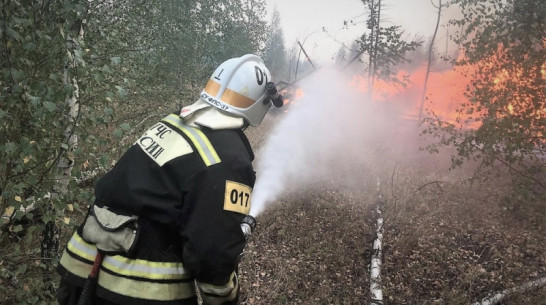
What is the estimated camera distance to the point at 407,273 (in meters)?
6.32

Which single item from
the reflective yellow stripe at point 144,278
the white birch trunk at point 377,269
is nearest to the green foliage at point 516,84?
the white birch trunk at point 377,269

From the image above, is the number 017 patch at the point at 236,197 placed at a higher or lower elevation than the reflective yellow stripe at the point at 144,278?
higher

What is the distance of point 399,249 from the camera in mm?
7031

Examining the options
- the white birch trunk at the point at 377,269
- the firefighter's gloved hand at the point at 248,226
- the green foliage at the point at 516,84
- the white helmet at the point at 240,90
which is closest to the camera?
the white helmet at the point at 240,90

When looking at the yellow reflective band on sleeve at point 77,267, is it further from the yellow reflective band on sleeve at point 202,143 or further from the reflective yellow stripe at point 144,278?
the yellow reflective band on sleeve at point 202,143

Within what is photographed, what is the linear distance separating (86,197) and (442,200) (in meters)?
9.73

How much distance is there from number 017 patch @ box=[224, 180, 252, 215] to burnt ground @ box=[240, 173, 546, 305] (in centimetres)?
403

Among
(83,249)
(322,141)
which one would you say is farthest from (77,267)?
(322,141)

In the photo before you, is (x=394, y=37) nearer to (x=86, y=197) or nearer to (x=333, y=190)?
(x=333, y=190)

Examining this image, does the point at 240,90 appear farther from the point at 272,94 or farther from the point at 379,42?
the point at 379,42

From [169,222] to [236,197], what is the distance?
0.50 metres

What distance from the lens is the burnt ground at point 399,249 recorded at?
5836 mm

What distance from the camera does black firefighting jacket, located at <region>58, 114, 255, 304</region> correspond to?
7.13 ft

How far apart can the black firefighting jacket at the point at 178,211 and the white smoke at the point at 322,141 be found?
467 cm
